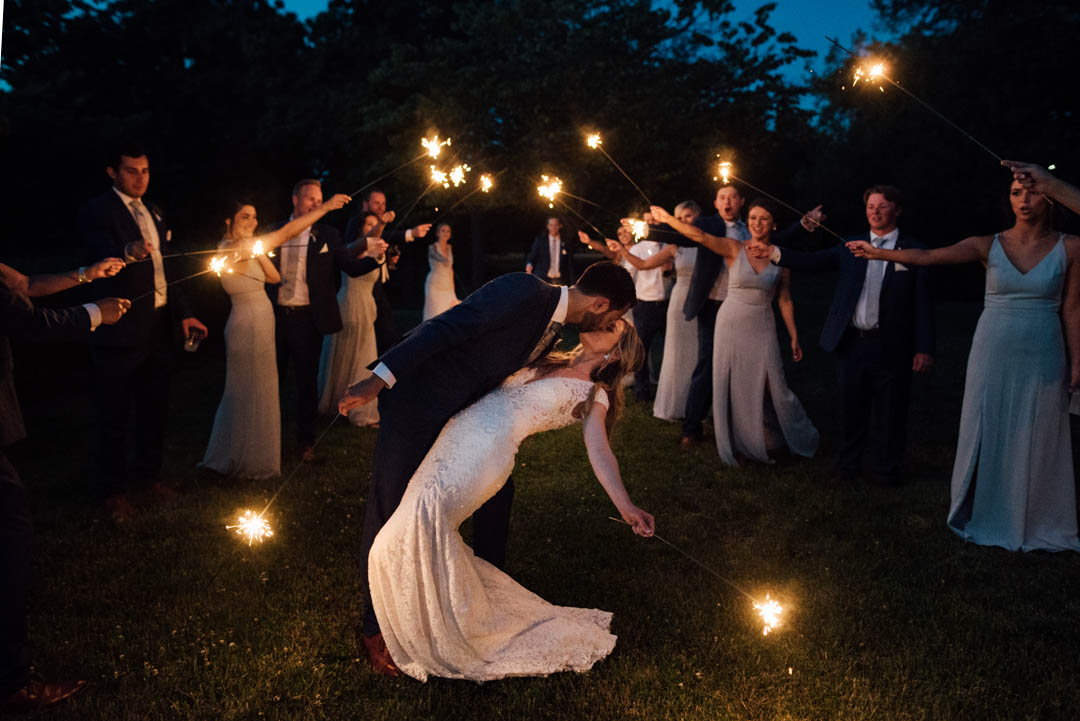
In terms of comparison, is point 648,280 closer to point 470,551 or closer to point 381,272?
point 381,272

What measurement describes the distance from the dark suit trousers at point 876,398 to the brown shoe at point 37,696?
6.07 metres

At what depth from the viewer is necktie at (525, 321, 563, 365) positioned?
375cm

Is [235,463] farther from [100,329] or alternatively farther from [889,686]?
[889,686]

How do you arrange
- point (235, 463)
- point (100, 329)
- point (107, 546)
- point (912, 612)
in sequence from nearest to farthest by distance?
point (912, 612) → point (107, 546) → point (100, 329) → point (235, 463)

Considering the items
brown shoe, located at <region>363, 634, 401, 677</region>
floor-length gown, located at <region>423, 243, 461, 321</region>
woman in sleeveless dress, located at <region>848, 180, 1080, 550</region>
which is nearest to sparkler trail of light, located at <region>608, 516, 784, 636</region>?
brown shoe, located at <region>363, 634, 401, 677</region>

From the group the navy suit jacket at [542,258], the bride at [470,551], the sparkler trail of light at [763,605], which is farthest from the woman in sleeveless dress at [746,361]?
the navy suit jacket at [542,258]

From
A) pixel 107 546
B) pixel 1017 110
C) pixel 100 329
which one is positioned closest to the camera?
pixel 107 546

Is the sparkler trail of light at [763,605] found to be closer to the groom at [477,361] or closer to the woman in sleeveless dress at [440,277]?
the groom at [477,361]

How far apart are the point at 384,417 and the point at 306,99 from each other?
22.5 meters

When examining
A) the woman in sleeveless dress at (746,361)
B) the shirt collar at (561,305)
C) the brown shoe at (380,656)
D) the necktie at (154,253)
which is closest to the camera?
the shirt collar at (561,305)

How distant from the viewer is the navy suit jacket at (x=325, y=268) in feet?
24.3

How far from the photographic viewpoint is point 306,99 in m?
23.7

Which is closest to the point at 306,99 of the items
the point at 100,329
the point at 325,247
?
the point at 325,247

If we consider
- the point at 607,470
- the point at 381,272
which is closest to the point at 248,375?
the point at 381,272
